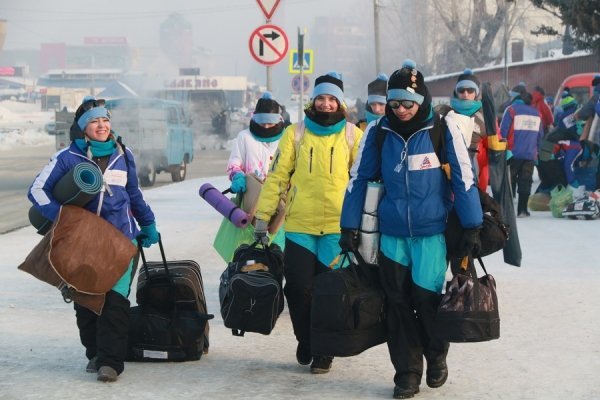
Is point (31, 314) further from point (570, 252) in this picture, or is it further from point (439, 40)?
point (439, 40)

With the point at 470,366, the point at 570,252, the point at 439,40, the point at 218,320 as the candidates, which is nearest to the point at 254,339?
the point at 218,320

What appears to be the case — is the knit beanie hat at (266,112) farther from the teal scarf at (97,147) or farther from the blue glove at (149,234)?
the teal scarf at (97,147)

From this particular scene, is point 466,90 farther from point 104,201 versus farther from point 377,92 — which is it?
point 104,201

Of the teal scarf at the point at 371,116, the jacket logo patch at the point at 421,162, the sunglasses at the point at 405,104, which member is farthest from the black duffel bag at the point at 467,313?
the teal scarf at the point at 371,116

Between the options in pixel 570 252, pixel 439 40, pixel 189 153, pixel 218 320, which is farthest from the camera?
pixel 439 40

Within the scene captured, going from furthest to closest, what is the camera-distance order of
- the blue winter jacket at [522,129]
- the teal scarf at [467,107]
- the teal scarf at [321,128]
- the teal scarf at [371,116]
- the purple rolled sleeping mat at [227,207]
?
1. the blue winter jacket at [522,129]
2. the teal scarf at [371,116]
3. the teal scarf at [467,107]
4. the purple rolled sleeping mat at [227,207]
5. the teal scarf at [321,128]

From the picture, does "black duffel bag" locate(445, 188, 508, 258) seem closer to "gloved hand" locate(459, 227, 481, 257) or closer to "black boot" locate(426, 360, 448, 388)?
"gloved hand" locate(459, 227, 481, 257)

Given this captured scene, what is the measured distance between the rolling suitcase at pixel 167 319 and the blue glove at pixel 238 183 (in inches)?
49.5

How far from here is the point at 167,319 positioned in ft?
24.8

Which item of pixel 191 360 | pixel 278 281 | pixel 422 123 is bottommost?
pixel 191 360

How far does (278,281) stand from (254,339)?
0.91 m

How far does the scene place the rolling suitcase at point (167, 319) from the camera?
749 centimetres

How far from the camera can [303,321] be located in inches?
289

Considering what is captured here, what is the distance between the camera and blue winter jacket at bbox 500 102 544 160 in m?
16.6
